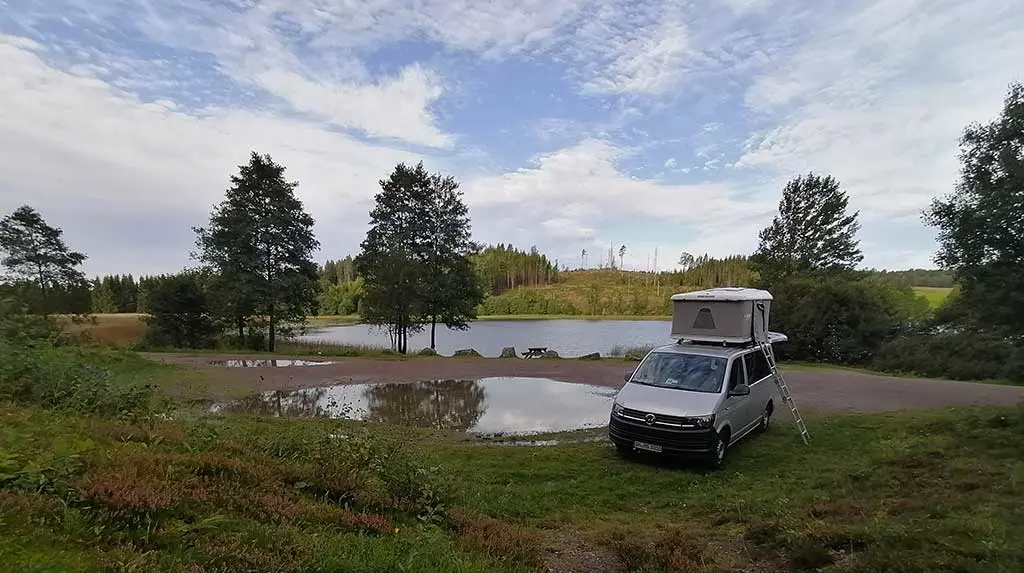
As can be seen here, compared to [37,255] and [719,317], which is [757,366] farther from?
[37,255]

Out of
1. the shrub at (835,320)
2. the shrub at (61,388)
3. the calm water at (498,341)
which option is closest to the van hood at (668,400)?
the shrub at (61,388)

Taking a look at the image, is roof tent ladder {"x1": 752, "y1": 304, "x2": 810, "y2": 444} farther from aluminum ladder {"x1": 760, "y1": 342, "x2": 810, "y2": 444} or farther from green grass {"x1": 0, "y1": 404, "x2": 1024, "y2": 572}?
green grass {"x1": 0, "y1": 404, "x2": 1024, "y2": 572}

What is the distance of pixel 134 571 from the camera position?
2402mm

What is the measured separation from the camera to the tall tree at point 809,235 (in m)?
32.6

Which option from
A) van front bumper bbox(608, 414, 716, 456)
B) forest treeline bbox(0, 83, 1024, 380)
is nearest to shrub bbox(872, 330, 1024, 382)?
forest treeline bbox(0, 83, 1024, 380)

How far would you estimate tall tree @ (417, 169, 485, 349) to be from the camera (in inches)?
Result: 1183

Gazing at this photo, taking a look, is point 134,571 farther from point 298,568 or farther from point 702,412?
point 702,412

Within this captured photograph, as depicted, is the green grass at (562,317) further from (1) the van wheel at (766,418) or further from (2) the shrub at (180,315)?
(1) the van wheel at (766,418)

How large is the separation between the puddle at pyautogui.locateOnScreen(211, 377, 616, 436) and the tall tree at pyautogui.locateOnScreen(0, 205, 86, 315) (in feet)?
57.3

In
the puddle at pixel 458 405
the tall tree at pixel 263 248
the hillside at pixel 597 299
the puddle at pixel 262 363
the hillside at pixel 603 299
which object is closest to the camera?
the puddle at pixel 458 405

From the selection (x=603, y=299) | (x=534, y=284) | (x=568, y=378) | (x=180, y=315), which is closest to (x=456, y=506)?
(x=568, y=378)

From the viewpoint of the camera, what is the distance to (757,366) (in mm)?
10000

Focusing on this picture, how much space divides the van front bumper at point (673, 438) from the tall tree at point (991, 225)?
201 inches

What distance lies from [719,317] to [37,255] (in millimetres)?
29821
